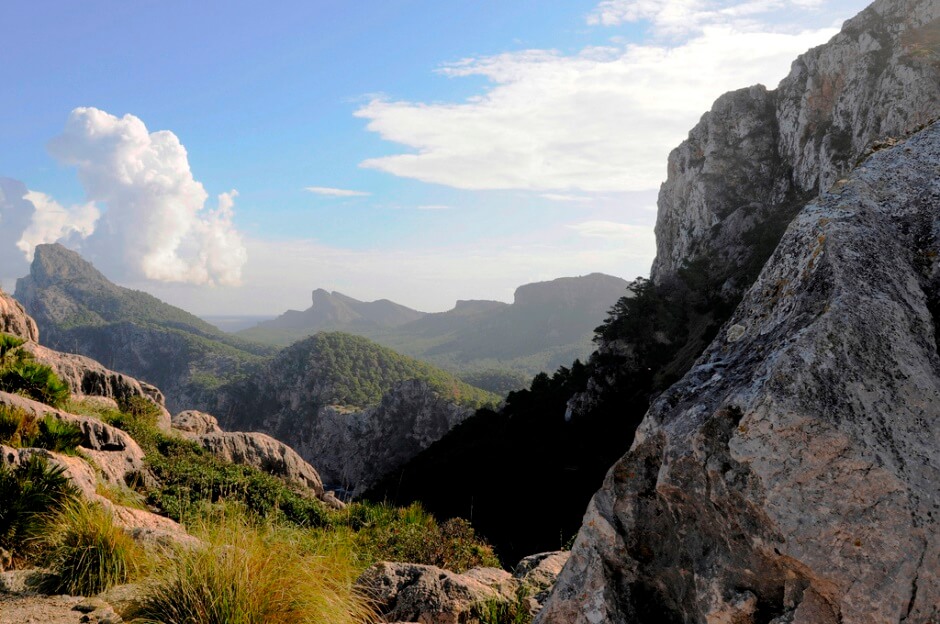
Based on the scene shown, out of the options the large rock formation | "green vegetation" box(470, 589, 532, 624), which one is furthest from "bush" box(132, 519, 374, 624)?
the large rock formation

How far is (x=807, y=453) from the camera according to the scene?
7.40 ft

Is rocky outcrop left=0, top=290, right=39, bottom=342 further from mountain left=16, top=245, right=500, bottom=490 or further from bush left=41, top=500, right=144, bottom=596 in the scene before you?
mountain left=16, top=245, right=500, bottom=490

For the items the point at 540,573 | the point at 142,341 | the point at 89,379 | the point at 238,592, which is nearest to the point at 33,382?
the point at 89,379

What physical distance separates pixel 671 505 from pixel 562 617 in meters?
0.85

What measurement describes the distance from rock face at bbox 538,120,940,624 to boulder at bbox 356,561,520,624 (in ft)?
9.63

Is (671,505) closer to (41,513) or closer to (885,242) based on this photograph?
(885,242)

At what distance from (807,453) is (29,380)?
49.7 feet

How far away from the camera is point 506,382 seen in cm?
14850

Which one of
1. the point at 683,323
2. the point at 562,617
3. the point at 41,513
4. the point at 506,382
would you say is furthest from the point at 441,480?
the point at 506,382

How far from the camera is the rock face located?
7.13 ft

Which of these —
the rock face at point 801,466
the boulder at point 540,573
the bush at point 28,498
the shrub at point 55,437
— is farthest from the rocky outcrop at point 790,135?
the bush at point 28,498

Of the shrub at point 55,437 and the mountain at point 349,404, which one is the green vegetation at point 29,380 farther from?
the mountain at point 349,404

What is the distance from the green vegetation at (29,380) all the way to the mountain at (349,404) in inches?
2194

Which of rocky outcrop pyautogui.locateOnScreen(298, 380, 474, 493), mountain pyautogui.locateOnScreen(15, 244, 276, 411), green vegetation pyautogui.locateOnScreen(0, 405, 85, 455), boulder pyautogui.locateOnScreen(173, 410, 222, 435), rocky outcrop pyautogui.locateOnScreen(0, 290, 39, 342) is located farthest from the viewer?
mountain pyautogui.locateOnScreen(15, 244, 276, 411)
